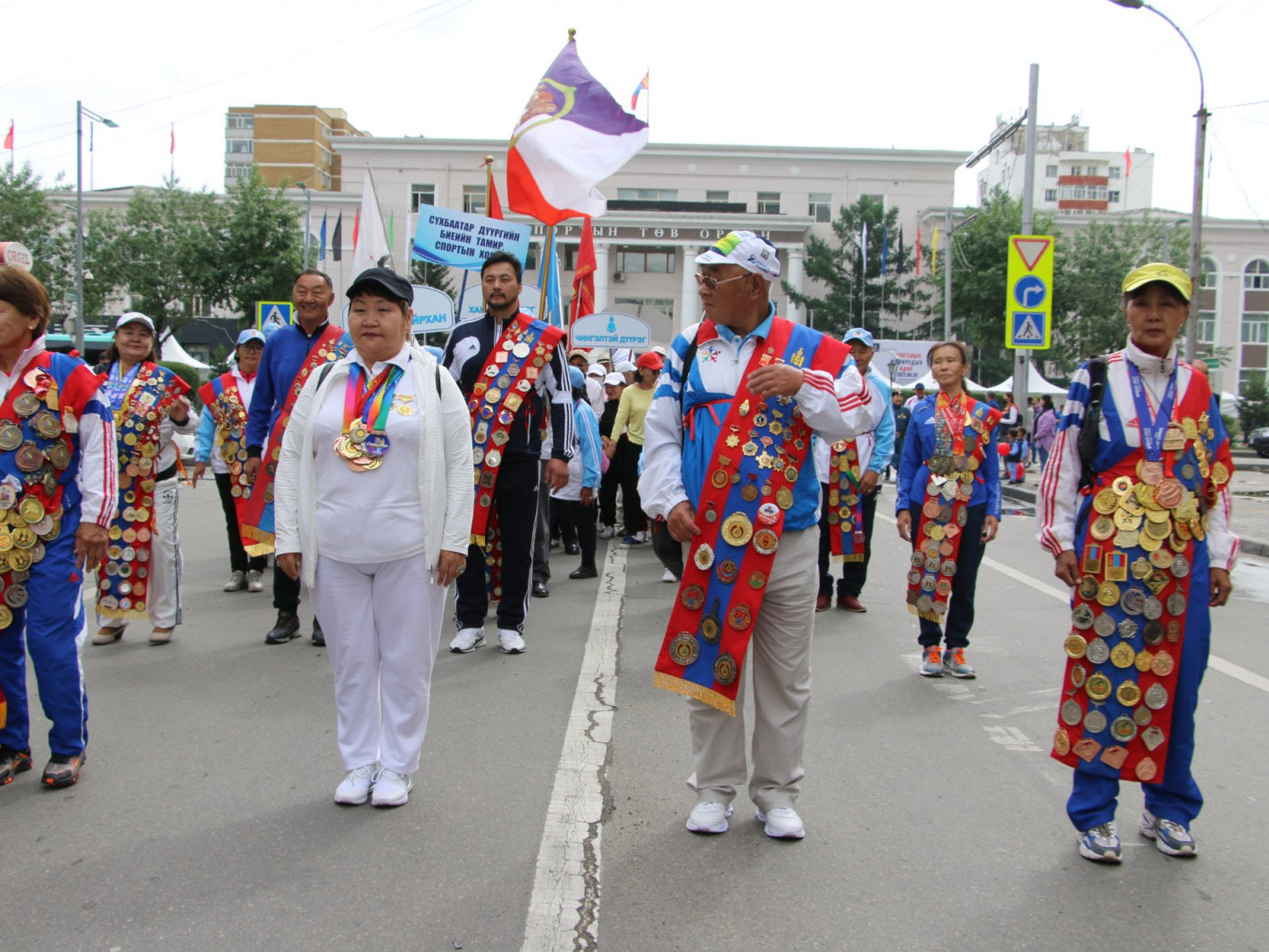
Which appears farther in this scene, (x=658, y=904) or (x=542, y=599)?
(x=542, y=599)

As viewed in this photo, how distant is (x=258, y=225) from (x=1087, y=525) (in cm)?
4141

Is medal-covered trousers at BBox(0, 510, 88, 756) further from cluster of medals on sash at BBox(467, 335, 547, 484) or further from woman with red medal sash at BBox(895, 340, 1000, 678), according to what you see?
woman with red medal sash at BBox(895, 340, 1000, 678)

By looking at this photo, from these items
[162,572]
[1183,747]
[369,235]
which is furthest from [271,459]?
[1183,747]

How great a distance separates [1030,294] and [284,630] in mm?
15091

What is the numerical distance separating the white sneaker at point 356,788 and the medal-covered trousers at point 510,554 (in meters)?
2.54

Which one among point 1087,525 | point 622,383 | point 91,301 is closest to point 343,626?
point 1087,525

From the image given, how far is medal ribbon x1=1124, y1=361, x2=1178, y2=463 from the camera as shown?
3.70 m

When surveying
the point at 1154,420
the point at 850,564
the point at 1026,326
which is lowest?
the point at 850,564

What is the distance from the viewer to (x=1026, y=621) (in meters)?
7.96

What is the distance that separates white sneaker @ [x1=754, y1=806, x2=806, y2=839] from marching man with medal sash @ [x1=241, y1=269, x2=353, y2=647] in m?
3.47

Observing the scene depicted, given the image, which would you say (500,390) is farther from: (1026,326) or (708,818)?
(1026,326)

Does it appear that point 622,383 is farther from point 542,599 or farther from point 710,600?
point 710,600

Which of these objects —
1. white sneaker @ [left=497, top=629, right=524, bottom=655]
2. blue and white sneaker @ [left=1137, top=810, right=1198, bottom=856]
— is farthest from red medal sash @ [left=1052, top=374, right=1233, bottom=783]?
white sneaker @ [left=497, top=629, right=524, bottom=655]

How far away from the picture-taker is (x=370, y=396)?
12.9ft
